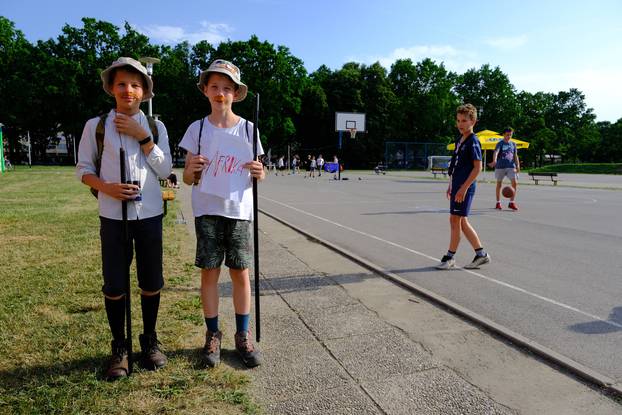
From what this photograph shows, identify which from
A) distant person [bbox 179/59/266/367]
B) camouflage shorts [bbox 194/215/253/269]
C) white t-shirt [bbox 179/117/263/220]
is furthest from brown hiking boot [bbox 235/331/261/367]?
white t-shirt [bbox 179/117/263/220]

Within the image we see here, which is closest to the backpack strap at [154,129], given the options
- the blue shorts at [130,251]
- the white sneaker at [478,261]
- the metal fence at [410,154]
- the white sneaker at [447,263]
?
the blue shorts at [130,251]

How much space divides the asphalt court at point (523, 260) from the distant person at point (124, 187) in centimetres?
292

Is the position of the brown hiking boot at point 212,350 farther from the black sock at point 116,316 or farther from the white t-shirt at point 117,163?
the white t-shirt at point 117,163

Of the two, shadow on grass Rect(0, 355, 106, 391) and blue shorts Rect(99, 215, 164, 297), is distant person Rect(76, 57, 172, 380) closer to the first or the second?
blue shorts Rect(99, 215, 164, 297)

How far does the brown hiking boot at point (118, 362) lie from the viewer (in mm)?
2793

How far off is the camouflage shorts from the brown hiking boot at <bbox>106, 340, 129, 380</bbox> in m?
0.71

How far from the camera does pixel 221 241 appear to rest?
308 cm

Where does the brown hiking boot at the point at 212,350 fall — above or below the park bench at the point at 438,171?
below

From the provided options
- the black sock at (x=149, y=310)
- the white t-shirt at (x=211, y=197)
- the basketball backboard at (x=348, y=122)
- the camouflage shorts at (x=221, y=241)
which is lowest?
the black sock at (x=149, y=310)

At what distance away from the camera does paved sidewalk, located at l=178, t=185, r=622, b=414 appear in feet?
8.45

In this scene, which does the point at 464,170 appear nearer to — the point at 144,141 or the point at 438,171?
the point at 144,141

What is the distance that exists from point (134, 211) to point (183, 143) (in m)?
0.54

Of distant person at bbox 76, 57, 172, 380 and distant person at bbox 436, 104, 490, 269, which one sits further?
distant person at bbox 436, 104, 490, 269

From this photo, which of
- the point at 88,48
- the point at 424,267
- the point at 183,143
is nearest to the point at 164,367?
the point at 183,143
